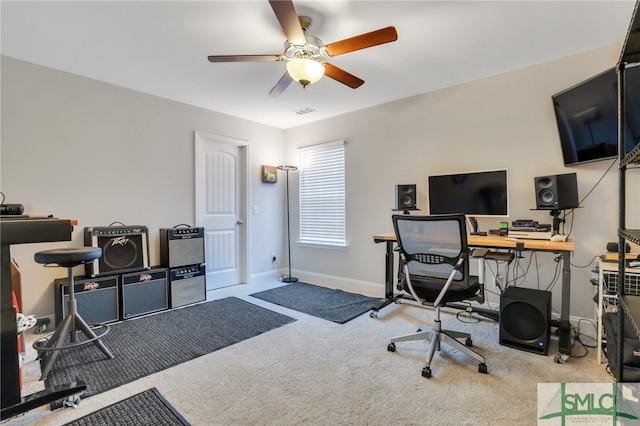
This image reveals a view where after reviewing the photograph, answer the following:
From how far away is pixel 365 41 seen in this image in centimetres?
189

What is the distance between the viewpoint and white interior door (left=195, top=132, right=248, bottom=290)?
399 centimetres

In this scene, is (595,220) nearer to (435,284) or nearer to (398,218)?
(435,284)

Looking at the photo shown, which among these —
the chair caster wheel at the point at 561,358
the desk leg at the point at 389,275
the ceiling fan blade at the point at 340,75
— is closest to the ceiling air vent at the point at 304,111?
the ceiling fan blade at the point at 340,75

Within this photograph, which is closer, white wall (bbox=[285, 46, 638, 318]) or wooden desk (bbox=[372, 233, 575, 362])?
wooden desk (bbox=[372, 233, 575, 362])

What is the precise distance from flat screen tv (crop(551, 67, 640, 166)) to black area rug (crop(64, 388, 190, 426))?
3299 mm

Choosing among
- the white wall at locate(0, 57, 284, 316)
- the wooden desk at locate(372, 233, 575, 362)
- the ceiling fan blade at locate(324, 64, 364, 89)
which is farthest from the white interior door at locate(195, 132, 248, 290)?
the wooden desk at locate(372, 233, 575, 362)

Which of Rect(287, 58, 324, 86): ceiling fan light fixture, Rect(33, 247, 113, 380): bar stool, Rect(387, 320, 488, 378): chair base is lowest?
Rect(387, 320, 488, 378): chair base

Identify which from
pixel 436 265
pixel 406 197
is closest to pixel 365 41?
pixel 436 265

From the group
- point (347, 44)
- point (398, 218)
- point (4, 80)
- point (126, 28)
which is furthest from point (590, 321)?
point (4, 80)

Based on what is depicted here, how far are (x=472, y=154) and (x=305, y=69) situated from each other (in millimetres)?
2041

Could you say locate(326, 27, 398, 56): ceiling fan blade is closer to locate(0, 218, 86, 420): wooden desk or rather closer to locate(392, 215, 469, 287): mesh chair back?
locate(392, 215, 469, 287): mesh chair back

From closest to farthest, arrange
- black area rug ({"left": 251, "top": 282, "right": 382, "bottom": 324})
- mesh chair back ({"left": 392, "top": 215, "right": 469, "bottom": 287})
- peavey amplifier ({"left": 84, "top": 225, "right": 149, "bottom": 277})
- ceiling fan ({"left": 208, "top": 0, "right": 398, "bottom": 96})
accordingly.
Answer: ceiling fan ({"left": 208, "top": 0, "right": 398, "bottom": 96}), mesh chair back ({"left": 392, "top": 215, "right": 469, "bottom": 287}), peavey amplifier ({"left": 84, "top": 225, "right": 149, "bottom": 277}), black area rug ({"left": 251, "top": 282, "right": 382, "bottom": 324})

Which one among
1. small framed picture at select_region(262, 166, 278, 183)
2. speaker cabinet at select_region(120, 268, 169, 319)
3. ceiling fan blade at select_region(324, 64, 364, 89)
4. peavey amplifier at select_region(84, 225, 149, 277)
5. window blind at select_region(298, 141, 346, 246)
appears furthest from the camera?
small framed picture at select_region(262, 166, 278, 183)

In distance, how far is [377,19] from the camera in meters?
2.11
